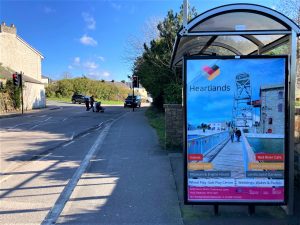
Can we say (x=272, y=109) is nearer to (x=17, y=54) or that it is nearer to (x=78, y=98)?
(x=17, y=54)

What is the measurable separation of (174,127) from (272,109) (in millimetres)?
5739

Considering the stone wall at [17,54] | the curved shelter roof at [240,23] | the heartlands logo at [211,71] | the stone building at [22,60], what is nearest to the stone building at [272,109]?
the heartlands logo at [211,71]

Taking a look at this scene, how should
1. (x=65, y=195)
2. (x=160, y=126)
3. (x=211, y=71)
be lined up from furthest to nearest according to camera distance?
(x=160, y=126), (x=65, y=195), (x=211, y=71)

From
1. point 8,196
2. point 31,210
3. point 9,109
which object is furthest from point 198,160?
point 9,109

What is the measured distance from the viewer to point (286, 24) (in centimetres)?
Answer: 502

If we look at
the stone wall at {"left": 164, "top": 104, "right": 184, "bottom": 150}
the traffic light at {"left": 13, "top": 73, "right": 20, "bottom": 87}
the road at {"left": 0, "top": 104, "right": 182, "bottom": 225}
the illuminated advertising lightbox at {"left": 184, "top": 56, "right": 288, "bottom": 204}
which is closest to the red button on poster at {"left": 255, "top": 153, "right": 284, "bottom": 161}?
the illuminated advertising lightbox at {"left": 184, "top": 56, "right": 288, "bottom": 204}

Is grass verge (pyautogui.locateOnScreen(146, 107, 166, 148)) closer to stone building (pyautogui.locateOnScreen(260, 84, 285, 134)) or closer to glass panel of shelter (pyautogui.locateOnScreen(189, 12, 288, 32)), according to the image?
stone building (pyautogui.locateOnScreen(260, 84, 285, 134))

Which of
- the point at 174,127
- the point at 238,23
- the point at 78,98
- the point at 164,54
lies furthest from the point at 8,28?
the point at 238,23

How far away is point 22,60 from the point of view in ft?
164

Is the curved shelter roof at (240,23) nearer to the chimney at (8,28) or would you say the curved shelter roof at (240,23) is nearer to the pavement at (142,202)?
the pavement at (142,202)

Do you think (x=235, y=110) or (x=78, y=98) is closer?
(x=235, y=110)

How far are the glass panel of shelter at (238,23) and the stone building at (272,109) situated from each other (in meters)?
0.89

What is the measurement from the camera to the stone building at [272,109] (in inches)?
197

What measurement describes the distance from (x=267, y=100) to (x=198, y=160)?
1267mm
